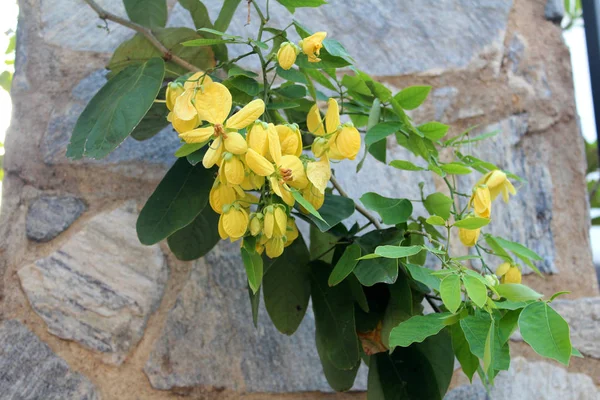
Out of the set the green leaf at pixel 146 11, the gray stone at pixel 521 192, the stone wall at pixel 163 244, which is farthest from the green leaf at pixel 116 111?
the gray stone at pixel 521 192

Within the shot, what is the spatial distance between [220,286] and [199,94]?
386mm

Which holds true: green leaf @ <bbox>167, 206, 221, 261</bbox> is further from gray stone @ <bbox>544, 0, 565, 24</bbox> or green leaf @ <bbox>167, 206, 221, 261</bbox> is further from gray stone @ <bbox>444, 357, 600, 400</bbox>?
gray stone @ <bbox>544, 0, 565, 24</bbox>

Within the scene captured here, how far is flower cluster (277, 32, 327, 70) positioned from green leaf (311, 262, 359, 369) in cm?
27

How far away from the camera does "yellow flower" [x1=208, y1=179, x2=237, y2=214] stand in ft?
1.99

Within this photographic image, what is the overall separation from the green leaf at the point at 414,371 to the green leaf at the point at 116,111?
1.33 ft

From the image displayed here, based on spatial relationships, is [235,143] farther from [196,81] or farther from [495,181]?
[495,181]

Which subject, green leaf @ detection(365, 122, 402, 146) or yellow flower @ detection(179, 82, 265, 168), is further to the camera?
green leaf @ detection(365, 122, 402, 146)

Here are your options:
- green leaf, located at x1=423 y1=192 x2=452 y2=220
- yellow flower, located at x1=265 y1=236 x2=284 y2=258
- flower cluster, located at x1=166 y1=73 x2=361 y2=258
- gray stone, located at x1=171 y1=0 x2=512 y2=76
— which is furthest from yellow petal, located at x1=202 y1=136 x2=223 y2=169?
gray stone, located at x1=171 y1=0 x2=512 y2=76

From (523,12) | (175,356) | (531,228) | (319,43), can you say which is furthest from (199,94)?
(523,12)

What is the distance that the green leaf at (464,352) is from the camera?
2.04ft

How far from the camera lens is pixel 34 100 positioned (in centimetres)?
94

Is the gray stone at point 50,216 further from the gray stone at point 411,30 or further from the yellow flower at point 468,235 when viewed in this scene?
the yellow flower at point 468,235

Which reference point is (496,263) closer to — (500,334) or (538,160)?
(538,160)

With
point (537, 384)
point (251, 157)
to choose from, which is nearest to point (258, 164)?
point (251, 157)
